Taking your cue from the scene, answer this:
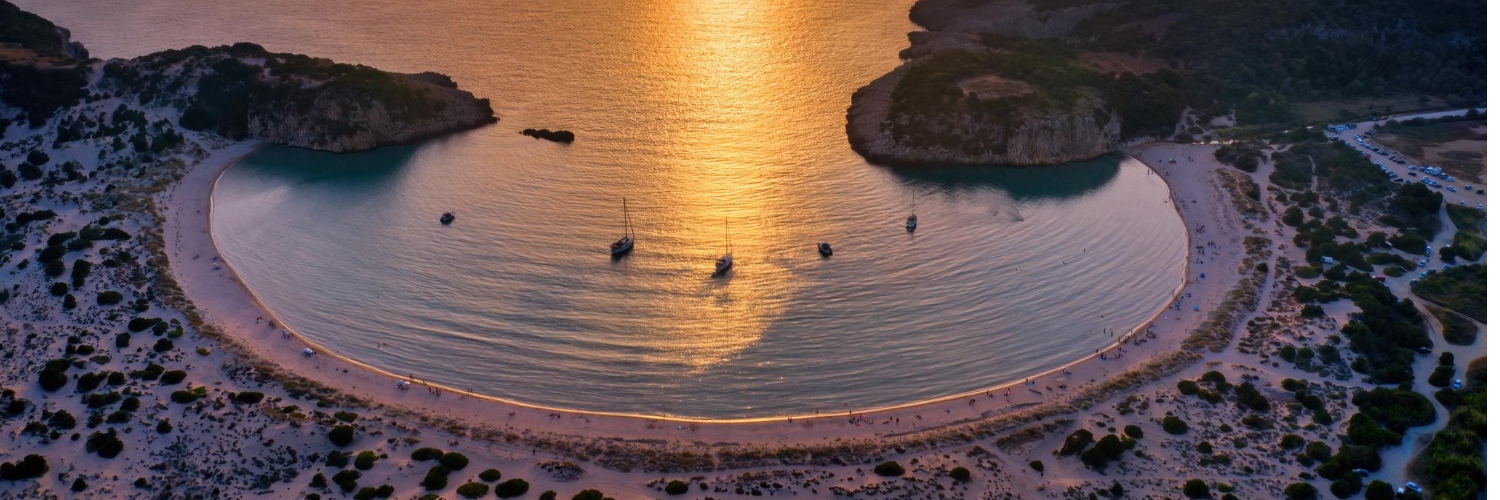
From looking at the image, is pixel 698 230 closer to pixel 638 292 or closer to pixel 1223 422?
pixel 638 292

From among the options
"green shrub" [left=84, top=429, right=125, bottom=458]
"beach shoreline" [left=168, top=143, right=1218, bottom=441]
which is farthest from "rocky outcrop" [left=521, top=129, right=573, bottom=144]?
"green shrub" [left=84, top=429, right=125, bottom=458]

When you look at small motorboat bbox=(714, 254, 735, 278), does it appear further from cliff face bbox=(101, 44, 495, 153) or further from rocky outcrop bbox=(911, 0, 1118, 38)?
rocky outcrop bbox=(911, 0, 1118, 38)

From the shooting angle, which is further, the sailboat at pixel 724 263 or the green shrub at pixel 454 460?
the sailboat at pixel 724 263

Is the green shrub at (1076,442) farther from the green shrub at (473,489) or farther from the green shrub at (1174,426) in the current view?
the green shrub at (473,489)

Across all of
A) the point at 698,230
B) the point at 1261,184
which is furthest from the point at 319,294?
the point at 1261,184

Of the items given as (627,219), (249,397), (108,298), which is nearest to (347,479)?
(249,397)

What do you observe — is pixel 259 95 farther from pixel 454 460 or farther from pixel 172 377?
pixel 454 460

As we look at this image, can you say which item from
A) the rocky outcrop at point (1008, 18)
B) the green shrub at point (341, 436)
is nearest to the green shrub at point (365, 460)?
the green shrub at point (341, 436)
